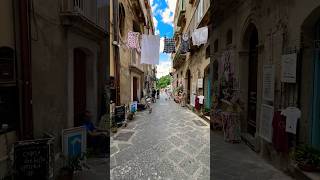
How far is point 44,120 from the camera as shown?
503 cm

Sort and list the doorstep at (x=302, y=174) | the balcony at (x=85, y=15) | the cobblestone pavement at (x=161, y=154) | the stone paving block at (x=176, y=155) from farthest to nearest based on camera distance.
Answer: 1. the stone paving block at (x=176, y=155)
2. the balcony at (x=85, y=15)
3. the cobblestone pavement at (x=161, y=154)
4. the doorstep at (x=302, y=174)

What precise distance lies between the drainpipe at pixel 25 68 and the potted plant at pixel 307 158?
16.7 feet

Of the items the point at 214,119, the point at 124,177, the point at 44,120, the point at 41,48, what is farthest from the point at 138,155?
the point at 214,119

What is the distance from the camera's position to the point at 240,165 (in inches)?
223

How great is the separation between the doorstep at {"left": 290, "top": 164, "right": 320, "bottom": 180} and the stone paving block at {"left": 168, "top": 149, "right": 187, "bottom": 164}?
247 cm

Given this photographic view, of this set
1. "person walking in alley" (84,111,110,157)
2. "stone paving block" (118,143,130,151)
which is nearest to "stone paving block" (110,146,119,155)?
"stone paving block" (118,143,130,151)

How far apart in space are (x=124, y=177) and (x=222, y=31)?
26.7 feet

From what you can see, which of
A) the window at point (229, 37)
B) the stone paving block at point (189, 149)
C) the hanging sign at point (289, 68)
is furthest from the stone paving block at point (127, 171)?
the window at point (229, 37)

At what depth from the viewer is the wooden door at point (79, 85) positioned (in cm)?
734

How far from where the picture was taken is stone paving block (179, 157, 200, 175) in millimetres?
5279

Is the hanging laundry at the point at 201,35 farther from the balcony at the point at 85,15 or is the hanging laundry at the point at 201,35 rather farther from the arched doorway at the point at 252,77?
the balcony at the point at 85,15

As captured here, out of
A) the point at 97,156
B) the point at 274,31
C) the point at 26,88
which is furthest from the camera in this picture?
the point at 97,156

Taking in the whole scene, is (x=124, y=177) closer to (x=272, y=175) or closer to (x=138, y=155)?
(x=138, y=155)

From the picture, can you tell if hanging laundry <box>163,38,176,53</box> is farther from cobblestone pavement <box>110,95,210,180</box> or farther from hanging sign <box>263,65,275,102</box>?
hanging sign <box>263,65,275,102</box>
